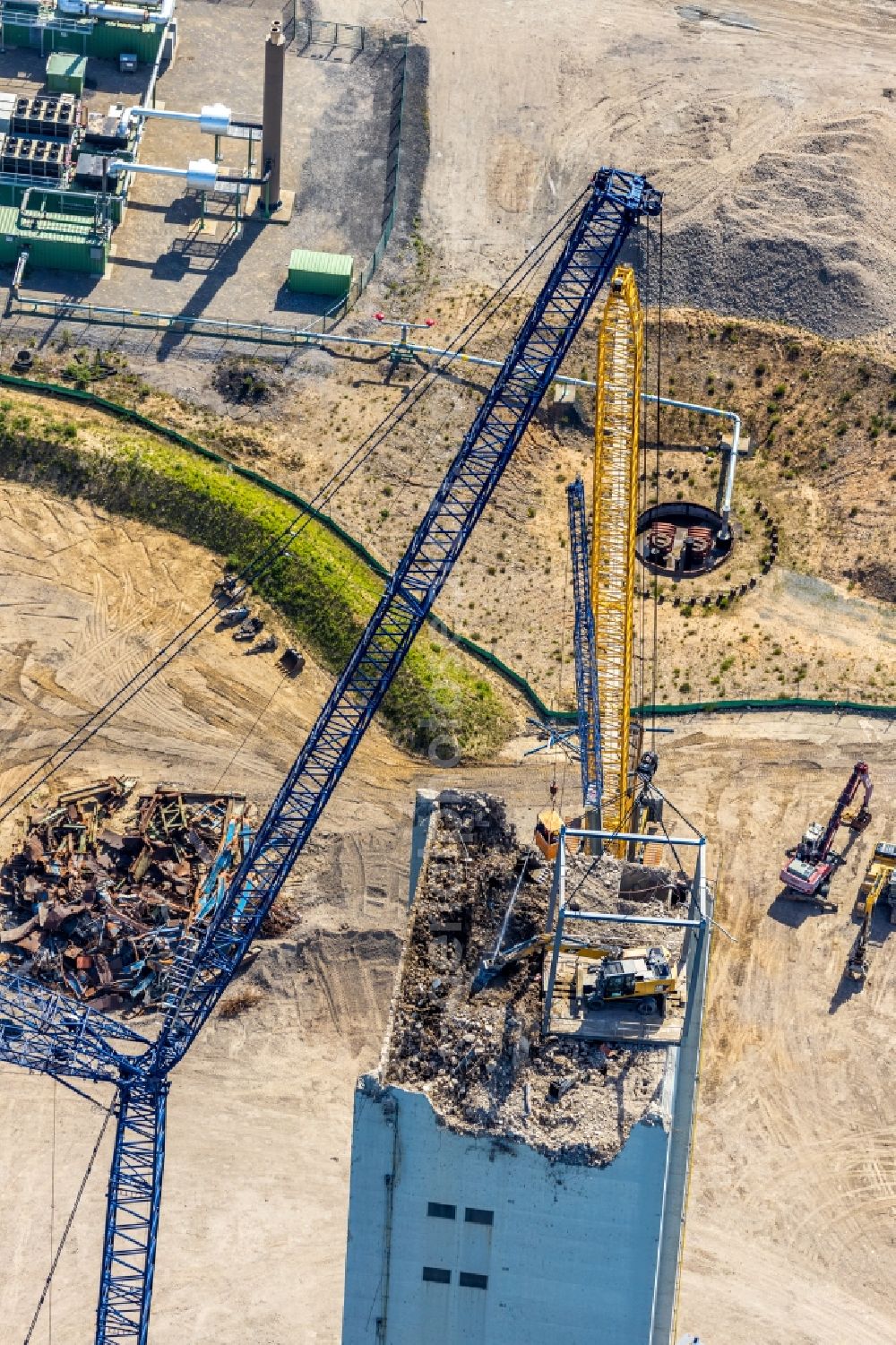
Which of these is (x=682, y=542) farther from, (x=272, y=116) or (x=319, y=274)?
(x=272, y=116)

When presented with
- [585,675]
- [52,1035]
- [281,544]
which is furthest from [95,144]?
[52,1035]

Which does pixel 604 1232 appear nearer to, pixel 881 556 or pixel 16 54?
pixel 881 556

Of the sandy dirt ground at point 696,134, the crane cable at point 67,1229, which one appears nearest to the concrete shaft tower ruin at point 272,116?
the sandy dirt ground at point 696,134

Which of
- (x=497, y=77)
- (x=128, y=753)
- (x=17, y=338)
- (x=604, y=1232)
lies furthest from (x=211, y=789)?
(x=497, y=77)

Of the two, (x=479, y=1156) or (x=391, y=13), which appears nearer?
(x=479, y=1156)

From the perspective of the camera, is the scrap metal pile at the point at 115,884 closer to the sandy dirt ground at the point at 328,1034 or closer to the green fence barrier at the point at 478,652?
the sandy dirt ground at the point at 328,1034

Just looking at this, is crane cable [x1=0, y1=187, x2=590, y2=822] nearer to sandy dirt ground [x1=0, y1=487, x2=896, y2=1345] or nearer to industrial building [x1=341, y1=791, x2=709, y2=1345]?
sandy dirt ground [x1=0, y1=487, x2=896, y2=1345]

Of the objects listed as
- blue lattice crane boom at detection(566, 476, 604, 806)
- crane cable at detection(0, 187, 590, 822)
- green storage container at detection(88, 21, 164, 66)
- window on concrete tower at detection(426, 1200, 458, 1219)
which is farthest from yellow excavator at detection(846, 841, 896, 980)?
green storage container at detection(88, 21, 164, 66)
